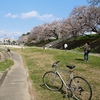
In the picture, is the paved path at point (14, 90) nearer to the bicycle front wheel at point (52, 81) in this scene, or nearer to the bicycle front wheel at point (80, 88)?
the bicycle front wheel at point (52, 81)

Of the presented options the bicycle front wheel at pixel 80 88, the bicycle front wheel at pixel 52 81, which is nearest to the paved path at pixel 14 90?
the bicycle front wheel at pixel 52 81

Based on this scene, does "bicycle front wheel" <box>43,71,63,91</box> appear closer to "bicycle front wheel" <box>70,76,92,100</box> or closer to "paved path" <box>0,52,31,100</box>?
"paved path" <box>0,52,31,100</box>

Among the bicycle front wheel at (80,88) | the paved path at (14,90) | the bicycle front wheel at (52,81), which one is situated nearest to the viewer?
the bicycle front wheel at (80,88)

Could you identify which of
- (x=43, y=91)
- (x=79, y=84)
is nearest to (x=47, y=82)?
(x=43, y=91)

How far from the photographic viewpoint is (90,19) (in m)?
36.3

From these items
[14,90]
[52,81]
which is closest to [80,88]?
[52,81]

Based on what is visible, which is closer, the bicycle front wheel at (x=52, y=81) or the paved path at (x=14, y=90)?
the paved path at (x=14, y=90)

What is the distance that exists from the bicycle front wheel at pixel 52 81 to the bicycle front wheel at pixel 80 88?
0.97 metres

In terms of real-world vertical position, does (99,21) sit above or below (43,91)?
above

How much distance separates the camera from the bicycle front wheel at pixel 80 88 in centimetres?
576

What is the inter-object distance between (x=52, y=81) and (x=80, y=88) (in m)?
1.68

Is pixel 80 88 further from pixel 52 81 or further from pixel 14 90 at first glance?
pixel 14 90

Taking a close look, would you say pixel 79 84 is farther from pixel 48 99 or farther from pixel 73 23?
pixel 73 23

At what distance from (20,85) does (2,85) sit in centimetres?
72
